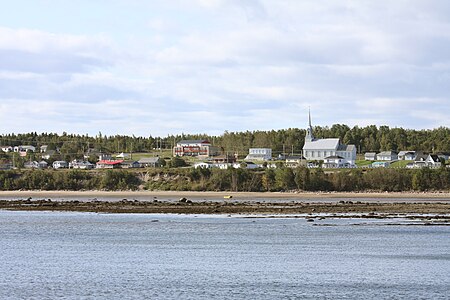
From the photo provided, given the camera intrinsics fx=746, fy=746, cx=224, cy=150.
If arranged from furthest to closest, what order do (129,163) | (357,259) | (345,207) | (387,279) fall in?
1. (129,163)
2. (345,207)
3. (357,259)
4. (387,279)

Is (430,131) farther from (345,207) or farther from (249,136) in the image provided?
(345,207)

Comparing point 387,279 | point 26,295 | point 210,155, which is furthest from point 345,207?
point 210,155

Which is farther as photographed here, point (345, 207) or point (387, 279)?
point (345, 207)

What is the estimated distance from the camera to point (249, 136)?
194 m

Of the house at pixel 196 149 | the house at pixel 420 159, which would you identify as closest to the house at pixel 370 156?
the house at pixel 420 159

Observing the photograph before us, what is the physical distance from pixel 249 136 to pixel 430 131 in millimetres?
46024

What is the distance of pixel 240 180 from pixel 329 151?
46.8 meters

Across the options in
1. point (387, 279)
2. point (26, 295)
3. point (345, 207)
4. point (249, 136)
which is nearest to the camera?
point (26, 295)

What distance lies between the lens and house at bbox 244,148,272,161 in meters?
168

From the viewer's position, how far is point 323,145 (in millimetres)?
155750

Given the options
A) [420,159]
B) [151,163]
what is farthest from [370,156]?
[151,163]

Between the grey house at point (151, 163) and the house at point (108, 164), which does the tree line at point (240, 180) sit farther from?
the house at point (108, 164)

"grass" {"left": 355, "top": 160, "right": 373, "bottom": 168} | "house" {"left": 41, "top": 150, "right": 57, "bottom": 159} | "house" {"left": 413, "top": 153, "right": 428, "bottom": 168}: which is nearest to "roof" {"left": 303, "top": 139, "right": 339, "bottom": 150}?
"grass" {"left": 355, "top": 160, "right": 373, "bottom": 168}

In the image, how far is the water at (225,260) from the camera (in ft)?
93.5
